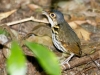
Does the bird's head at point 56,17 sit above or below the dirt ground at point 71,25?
above

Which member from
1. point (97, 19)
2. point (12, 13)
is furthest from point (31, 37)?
point (97, 19)

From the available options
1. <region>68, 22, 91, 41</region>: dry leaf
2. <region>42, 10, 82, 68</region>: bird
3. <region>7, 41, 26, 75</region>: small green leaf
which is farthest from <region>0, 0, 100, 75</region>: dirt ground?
<region>7, 41, 26, 75</region>: small green leaf

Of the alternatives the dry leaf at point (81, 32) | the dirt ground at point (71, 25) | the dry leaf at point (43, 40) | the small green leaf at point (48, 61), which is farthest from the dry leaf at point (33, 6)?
the small green leaf at point (48, 61)

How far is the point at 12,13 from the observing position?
6176mm

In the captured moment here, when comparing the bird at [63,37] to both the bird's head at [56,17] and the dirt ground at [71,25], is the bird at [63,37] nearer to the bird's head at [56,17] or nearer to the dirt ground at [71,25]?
the bird's head at [56,17]

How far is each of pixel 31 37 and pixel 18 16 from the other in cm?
122

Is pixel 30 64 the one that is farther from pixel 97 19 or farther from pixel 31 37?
pixel 97 19

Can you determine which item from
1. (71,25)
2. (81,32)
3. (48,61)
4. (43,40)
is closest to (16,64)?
(48,61)

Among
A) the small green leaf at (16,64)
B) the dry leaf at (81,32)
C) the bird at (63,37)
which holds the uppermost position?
the small green leaf at (16,64)

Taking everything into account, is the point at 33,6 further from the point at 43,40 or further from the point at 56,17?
the point at 56,17

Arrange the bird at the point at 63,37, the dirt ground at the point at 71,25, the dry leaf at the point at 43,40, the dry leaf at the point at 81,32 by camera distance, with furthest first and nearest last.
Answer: the dry leaf at the point at 81,32, the dry leaf at the point at 43,40, the dirt ground at the point at 71,25, the bird at the point at 63,37

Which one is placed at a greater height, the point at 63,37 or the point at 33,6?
the point at 63,37

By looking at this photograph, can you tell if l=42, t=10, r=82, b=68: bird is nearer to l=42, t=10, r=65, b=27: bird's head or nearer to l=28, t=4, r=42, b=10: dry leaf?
l=42, t=10, r=65, b=27: bird's head

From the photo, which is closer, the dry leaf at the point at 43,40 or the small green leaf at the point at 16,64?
the small green leaf at the point at 16,64
